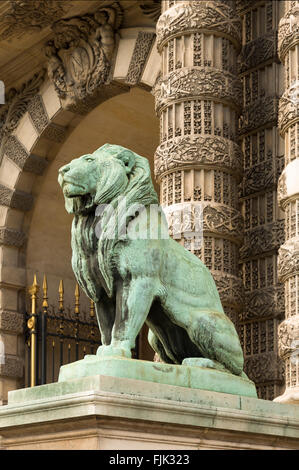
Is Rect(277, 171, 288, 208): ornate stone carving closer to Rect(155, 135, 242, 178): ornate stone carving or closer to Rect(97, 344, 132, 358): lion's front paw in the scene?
Rect(155, 135, 242, 178): ornate stone carving

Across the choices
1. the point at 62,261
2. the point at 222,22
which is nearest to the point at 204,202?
the point at 222,22

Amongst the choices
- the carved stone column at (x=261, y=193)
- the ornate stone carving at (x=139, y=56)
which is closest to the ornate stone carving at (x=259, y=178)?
the carved stone column at (x=261, y=193)

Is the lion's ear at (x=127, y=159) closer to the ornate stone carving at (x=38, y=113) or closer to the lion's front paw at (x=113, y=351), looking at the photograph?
the lion's front paw at (x=113, y=351)

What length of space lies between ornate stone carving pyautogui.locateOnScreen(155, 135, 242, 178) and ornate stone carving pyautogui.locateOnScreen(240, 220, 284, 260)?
738 mm

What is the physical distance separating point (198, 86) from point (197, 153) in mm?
695

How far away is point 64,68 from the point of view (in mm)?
13984

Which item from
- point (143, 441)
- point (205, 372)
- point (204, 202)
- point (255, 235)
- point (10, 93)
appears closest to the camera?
point (143, 441)

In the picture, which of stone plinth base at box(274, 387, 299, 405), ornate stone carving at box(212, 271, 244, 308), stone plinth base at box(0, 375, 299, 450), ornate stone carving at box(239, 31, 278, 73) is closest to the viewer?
stone plinth base at box(0, 375, 299, 450)

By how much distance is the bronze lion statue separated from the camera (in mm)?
5879

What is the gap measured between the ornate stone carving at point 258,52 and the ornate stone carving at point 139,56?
1.85 metres

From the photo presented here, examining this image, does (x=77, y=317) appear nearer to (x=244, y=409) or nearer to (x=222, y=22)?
(x=222, y=22)

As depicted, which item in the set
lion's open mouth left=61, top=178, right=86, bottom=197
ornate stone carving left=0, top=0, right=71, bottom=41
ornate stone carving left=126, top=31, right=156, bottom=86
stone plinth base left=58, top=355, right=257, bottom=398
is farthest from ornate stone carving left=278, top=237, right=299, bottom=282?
ornate stone carving left=0, top=0, right=71, bottom=41

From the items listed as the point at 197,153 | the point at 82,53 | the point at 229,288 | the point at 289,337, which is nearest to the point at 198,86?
the point at 197,153
